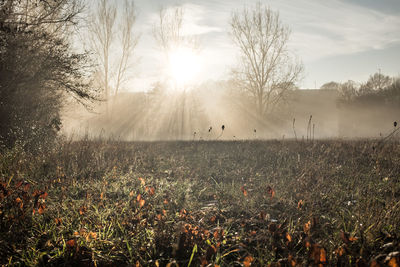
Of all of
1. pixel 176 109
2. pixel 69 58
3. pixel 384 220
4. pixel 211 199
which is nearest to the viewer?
pixel 384 220

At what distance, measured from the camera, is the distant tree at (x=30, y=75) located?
7004 mm

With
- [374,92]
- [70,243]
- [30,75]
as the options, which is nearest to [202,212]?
[70,243]

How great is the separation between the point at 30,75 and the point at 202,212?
7085 mm

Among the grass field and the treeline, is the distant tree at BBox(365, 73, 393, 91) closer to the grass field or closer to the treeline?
the treeline

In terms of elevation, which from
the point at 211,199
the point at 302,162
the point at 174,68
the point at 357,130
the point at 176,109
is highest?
the point at 174,68

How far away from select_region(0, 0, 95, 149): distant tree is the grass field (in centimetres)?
205

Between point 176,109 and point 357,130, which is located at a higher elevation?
point 176,109

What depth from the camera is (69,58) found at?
26.7 feet

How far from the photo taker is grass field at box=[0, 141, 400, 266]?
2.31 metres

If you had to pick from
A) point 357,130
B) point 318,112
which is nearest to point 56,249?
point 357,130

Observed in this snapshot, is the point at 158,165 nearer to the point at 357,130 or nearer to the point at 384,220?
the point at 384,220

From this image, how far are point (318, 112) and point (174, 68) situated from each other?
25357 millimetres

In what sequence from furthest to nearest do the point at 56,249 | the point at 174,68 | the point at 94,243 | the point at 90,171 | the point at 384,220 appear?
the point at 174,68, the point at 90,171, the point at 384,220, the point at 94,243, the point at 56,249

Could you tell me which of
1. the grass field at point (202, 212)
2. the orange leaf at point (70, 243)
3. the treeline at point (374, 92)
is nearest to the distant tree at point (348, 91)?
the treeline at point (374, 92)
